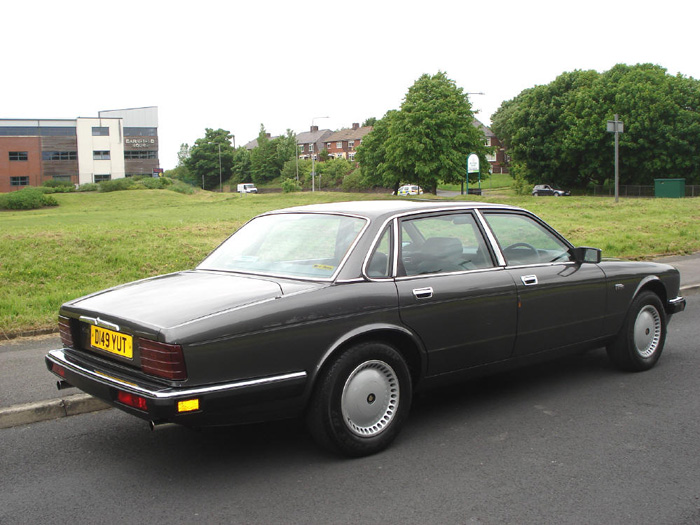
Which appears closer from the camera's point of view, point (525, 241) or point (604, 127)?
point (525, 241)

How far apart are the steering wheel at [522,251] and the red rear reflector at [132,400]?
2.83m

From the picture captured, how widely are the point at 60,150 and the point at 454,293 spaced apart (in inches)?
3552

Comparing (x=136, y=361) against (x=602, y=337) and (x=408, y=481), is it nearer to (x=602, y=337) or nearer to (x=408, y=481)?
(x=408, y=481)

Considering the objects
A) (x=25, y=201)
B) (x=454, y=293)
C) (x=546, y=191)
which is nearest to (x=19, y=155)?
(x=25, y=201)

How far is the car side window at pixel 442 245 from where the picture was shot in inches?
181

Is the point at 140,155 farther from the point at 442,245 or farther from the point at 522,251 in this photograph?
the point at 442,245

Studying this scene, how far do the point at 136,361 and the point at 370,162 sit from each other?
76821mm

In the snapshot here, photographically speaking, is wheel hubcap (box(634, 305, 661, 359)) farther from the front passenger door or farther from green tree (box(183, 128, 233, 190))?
green tree (box(183, 128, 233, 190))

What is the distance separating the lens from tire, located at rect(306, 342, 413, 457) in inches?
154

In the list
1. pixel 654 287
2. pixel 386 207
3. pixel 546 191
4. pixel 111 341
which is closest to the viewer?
pixel 111 341

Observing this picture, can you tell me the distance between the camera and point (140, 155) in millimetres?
96562

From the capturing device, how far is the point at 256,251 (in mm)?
4844

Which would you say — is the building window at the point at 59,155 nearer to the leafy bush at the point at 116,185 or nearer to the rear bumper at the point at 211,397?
the leafy bush at the point at 116,185

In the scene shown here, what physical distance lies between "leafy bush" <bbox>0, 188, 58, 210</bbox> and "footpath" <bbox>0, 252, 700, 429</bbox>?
41236mm
